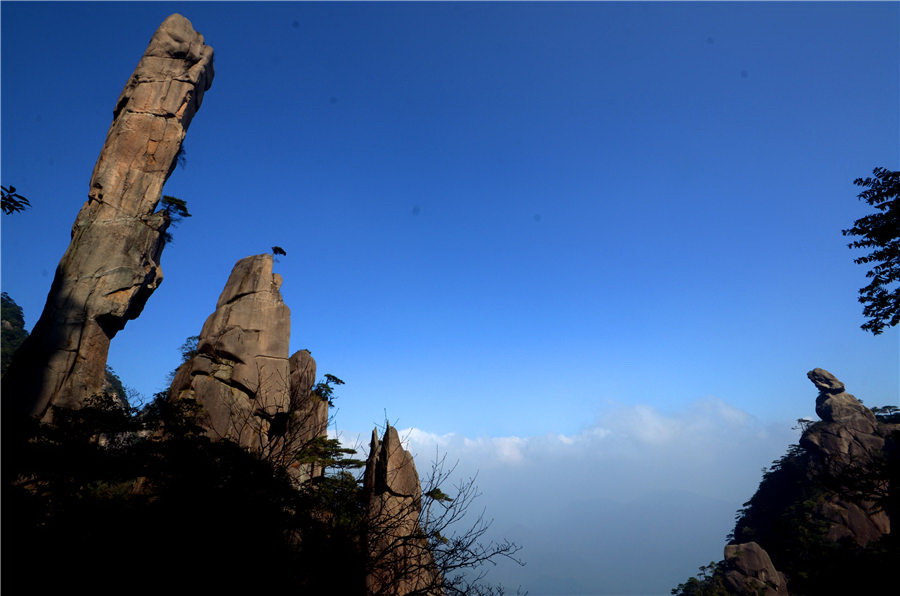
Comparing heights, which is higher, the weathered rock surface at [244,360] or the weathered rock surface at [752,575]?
the weathered rock surface at [244,360]

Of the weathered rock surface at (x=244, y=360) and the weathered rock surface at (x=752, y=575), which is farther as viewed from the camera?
the weathered rock surface at (x=752, y=575)

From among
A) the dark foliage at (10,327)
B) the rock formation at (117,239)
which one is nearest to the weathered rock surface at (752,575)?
the rock formation at (117,239)

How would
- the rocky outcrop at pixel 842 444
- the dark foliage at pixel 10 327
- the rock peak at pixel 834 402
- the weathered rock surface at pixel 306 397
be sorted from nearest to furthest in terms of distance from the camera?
the weathered rock surface at pixel 306 397 < the rocky outcrop at pixel 842 444 < the rock peak at pixel 834 402 < the dark foliage at pixel 10 327

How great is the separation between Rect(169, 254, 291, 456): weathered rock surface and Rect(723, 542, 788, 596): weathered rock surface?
145 ft

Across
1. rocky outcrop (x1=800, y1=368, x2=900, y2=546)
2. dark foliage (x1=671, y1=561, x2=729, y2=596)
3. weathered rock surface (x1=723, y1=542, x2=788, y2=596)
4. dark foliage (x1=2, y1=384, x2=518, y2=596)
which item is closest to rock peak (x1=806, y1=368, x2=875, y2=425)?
rocky outcrop (x1=800, y1=368, x2=900, y2=546)

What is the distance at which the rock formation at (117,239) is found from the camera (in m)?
20.5

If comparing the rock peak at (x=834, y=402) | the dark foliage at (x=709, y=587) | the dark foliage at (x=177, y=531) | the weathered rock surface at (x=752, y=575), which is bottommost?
the dark foliage at (x=709, y=587)

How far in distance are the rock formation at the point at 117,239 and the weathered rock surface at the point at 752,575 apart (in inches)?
2114

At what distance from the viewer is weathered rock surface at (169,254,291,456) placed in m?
22.0

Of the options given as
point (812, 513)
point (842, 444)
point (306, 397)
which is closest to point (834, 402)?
point (842, 444)

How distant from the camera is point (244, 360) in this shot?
78.7 ft

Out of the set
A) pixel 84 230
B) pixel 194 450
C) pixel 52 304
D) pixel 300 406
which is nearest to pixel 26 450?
pixel 194 450

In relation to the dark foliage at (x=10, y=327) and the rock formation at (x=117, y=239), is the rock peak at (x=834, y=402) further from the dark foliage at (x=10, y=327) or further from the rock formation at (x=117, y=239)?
the dark foliage at (x=10, y=327)

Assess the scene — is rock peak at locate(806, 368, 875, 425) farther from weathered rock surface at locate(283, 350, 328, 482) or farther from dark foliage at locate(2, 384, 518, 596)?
dark foliage at locate(2, 384, 518, 596)
